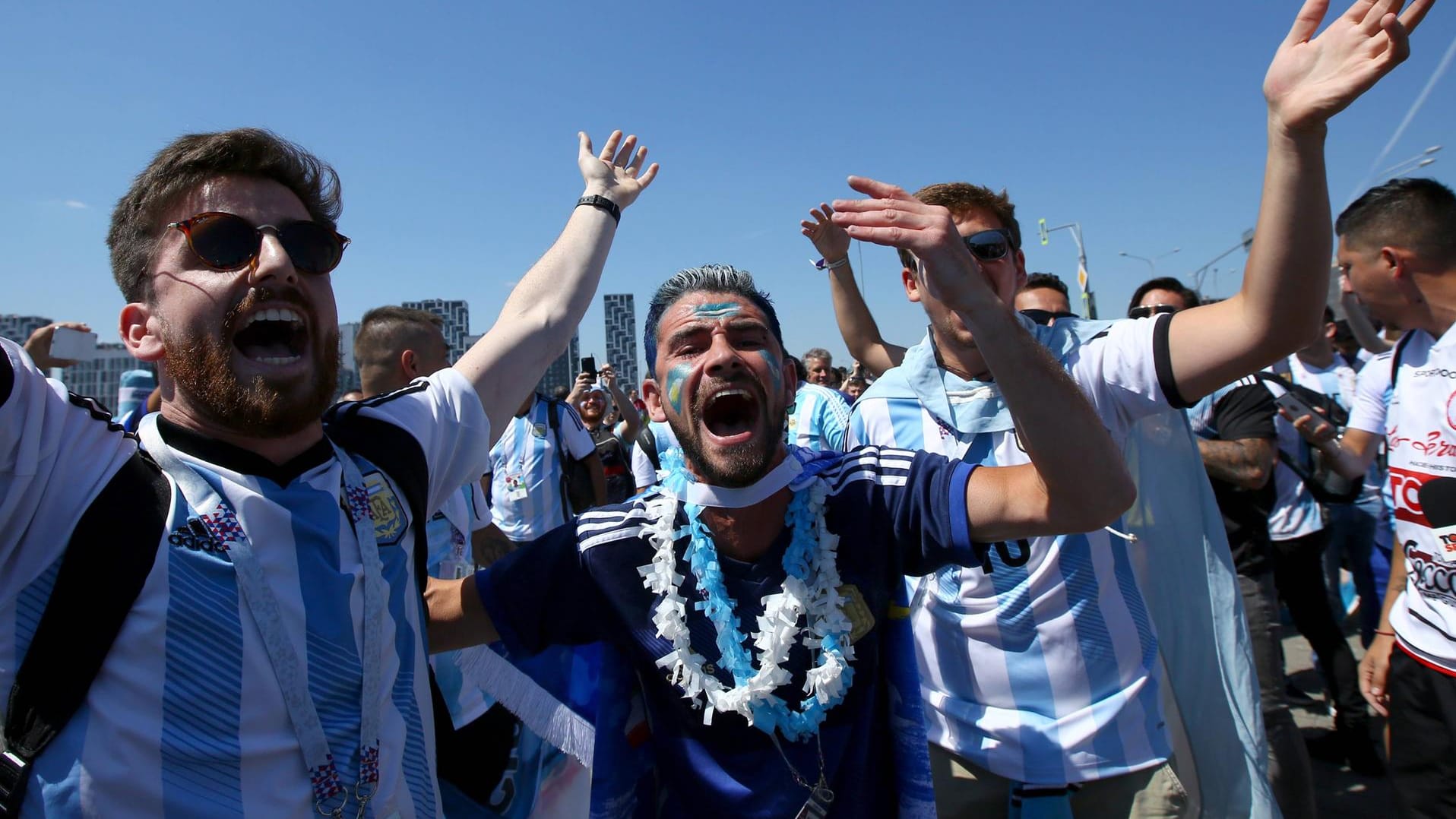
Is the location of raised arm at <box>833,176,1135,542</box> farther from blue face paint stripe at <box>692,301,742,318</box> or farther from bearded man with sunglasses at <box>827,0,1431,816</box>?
blue face paint stripe at <box>692,301,742,318</box>

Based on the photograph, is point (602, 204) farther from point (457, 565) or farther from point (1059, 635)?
point (1059, 635)

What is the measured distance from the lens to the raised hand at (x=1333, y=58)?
154cm

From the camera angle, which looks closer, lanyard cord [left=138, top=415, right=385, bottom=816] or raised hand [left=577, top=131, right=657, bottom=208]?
lanyard cord [left=138, top=415, right=385, bottom=816]

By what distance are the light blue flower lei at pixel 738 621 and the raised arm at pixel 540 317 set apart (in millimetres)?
521

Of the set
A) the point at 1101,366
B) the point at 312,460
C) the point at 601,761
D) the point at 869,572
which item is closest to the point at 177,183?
the point at 312,460

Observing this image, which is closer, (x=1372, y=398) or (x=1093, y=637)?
(x=1093, y=637)

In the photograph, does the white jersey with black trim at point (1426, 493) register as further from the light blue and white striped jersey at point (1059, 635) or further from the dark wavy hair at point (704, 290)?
the dark wavy hair at point (704, 290)

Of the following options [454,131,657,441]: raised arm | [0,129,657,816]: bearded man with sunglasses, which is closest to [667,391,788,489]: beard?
[454,131,657,441]: raised arm

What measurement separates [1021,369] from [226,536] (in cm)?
146

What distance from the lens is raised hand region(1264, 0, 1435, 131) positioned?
1544 millimetres

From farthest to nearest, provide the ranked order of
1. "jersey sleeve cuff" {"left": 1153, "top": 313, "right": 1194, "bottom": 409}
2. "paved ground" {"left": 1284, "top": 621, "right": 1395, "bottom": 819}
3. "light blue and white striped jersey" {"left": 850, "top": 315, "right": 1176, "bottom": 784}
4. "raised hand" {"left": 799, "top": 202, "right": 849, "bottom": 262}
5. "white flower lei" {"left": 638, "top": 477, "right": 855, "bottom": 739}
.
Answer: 1. "paved ground" {"left": 1284, "top": 621, "right": 1395, "bottom": 819}
2. "raised hand" {"left": 799, "top": 202, "right": 849, "bottom": 262}
3. "light blue and white striped jersey" {"left": 850, "top": 315, "right": 1176, "bottom": 784}
4. "jersey sleeve cuff" {"left": 1153, "top": 313, "right": 1194, "bottom": 409}
5. "white flower lei" {"left": 638, "top": 477, "right": 855, "bottom": 739}

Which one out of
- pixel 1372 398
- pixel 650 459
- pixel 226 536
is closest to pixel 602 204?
pixel 226 536

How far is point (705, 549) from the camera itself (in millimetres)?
1856

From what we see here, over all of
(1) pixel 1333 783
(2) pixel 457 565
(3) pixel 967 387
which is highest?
(3) pixel 967 387
